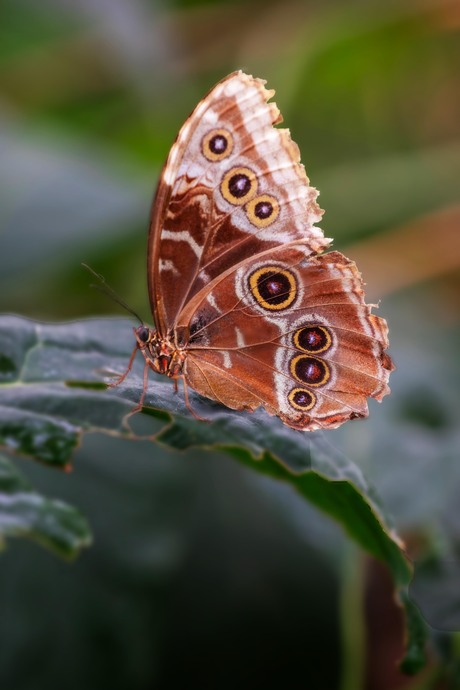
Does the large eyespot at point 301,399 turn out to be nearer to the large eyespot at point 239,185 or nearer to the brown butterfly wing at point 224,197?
the brown butterfly wing at point 224,197

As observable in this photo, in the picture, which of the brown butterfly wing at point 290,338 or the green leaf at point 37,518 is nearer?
the green leaf at point 37,518

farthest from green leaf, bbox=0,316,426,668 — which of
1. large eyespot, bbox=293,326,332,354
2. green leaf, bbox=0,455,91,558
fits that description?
large eyespot, bbox=293,326,332,354

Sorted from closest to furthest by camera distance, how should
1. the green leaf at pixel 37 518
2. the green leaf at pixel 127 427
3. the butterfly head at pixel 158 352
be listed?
the green leaf at pixel 37 518, the green leaf at pixel 127 427, the butterfly head at pixel 158 352

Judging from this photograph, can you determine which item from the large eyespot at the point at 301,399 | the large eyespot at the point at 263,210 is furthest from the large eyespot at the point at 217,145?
the large eyespot at the point at 301,399

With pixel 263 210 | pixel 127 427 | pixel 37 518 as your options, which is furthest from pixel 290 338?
pixel 37 518

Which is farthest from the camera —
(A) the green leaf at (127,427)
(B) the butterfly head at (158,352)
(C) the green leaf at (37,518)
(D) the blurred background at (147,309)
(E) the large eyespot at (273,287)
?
(D) the blurred background at (147,309)

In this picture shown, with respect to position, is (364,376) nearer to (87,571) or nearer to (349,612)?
(349,612)

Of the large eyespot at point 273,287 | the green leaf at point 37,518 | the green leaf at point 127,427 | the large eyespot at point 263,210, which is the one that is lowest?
the green leaf at point 37,518

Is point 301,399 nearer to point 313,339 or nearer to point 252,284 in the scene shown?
point 313,339
